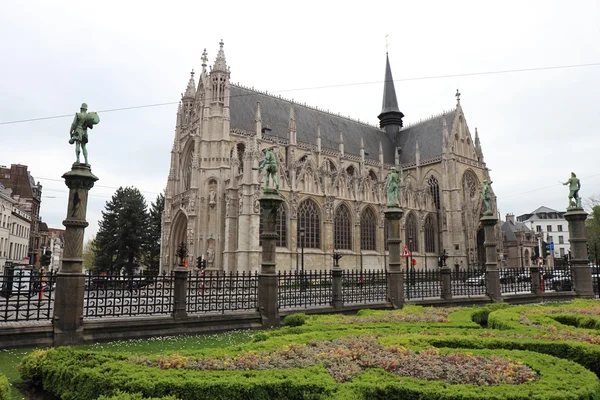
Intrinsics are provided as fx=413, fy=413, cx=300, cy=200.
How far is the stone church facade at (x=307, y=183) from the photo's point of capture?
34.7m

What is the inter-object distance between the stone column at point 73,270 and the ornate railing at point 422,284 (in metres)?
12.2

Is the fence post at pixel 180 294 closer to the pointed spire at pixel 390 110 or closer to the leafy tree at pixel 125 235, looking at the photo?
the leafy tree at pixel 125 235

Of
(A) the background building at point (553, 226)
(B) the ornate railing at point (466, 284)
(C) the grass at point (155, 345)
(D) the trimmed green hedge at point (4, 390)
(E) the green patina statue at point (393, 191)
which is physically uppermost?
(A) the background building at point (553, 226)

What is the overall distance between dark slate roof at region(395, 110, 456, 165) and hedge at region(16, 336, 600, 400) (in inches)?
1944

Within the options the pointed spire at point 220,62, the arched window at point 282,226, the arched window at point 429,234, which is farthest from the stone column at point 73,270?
the arched window at point 429,234

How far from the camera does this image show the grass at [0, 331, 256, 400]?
8.07 metres

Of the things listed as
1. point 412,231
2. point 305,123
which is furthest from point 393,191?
point 305,123

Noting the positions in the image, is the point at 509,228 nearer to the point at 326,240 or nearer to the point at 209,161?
the point at 326,240

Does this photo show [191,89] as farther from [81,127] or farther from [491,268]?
[491,268]

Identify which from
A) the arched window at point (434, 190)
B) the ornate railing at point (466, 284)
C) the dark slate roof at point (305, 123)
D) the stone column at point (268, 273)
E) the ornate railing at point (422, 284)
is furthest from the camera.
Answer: the arched window at point (434, 190)

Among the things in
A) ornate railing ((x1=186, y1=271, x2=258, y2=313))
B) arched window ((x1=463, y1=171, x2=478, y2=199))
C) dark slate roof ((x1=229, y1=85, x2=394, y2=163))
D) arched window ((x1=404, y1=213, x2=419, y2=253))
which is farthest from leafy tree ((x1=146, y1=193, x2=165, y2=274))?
ornate railing ((x1=186, y1=271, x2=258, y2=313))

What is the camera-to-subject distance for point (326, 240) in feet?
124

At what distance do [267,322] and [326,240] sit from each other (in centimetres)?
2497

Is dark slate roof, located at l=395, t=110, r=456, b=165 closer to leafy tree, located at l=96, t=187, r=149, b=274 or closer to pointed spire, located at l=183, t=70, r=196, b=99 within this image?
pointed spire, located at l=183, t=70, r=196, b=99
